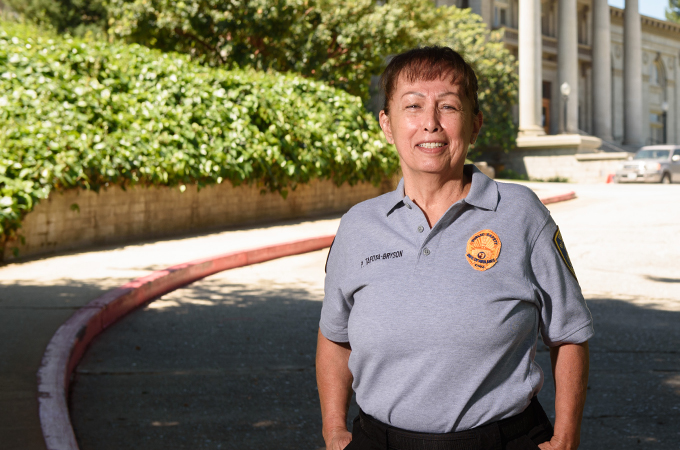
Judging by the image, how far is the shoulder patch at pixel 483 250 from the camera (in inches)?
73.0

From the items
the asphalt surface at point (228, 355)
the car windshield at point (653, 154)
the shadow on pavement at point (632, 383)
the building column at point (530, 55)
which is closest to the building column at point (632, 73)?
the car windshield at point (653, 154)

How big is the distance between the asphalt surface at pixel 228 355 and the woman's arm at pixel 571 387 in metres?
2.32

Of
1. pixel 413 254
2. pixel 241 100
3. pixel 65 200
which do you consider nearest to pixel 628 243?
pixel 241 100

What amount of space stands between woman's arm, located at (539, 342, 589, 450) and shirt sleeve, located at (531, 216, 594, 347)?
0.12 ft

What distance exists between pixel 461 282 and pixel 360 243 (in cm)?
32

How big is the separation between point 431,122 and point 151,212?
10752 mm

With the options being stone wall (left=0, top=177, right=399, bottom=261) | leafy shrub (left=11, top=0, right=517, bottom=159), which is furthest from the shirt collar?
leafy shrub (left=11, top=0, right=517, bottom=159)

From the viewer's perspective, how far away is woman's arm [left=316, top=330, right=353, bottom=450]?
2176 mm

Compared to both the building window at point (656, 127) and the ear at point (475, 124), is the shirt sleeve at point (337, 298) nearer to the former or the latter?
the ear at point (475, 124)

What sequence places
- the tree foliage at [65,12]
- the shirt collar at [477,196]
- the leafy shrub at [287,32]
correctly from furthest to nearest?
the tree foliage at [65,12] → the leafy shrub at [287,32] → the shirt collar at [477,196]

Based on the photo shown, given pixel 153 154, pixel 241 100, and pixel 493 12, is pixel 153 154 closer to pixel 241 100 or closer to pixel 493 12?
pixel 241 100

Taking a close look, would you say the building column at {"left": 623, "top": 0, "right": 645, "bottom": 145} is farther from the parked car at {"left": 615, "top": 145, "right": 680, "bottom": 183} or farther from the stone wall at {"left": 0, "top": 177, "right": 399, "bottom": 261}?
the stone wall at {"left": 0, "top": 177, "right": 399, "bottom": 261}

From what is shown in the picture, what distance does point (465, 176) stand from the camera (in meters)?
2.16

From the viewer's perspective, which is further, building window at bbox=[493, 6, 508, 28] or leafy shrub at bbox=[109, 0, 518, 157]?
building window at bbox=[493, 6, 508, 28]
